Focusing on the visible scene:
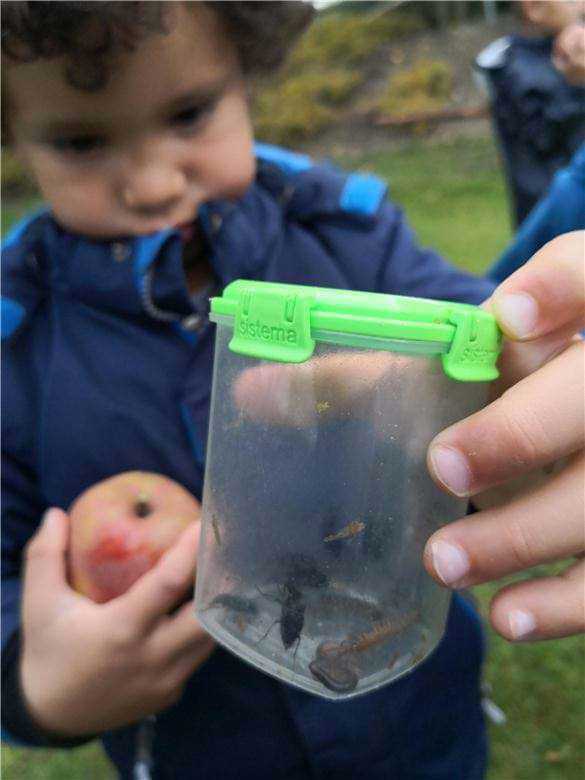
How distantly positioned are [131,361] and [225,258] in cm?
18

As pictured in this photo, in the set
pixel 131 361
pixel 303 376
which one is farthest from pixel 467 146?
pixel 303 376

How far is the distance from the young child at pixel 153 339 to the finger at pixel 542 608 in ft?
1.09

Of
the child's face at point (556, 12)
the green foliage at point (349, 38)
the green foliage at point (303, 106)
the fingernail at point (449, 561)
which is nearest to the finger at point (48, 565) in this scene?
the fingernail at point (449, 561)

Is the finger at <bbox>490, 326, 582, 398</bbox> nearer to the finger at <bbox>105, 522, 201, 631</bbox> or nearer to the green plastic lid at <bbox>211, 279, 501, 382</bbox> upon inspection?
the green plastic lid at <bbox>211, 279, 501, 382</bbox>

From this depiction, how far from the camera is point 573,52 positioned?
2080mm

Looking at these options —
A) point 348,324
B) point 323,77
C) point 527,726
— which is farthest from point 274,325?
point 323,77

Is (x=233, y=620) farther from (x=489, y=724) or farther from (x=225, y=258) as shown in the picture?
(x=489, y=724)

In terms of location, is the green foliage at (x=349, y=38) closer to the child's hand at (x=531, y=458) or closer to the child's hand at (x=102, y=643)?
the child's hand at (x=102, y=643)

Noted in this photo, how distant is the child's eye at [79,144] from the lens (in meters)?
0.91

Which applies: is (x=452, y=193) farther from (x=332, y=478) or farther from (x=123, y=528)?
(x=332, y=478)

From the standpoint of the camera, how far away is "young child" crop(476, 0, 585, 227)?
2.56 metres

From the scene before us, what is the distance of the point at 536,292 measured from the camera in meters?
0.57

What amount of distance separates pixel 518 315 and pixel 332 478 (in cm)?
18

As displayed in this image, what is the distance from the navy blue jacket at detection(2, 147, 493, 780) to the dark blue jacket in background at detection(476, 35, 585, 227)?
1.80 metres
